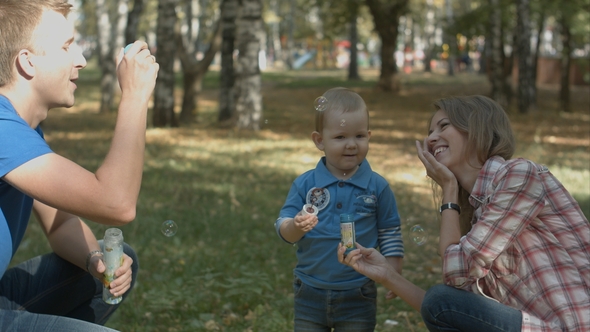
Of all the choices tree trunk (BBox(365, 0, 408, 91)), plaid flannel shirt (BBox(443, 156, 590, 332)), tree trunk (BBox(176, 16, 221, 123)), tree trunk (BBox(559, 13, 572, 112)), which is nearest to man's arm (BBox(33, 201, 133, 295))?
plaid flannel shirt (BBox(443, 156, 590, 332))

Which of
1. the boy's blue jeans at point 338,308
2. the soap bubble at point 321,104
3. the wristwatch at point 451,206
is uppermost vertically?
the soap bubble at point 321,104

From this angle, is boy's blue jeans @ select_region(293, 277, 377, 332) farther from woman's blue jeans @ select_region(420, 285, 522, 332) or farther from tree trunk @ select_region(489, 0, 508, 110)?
tree trunk @ select_region(489, 0, 508, 110)

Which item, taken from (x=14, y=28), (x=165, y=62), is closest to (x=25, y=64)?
(x=14, y=28)

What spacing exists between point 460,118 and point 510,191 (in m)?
0.45

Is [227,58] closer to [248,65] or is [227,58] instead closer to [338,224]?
[248,65]

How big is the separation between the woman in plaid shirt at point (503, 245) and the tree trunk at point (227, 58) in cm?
1329

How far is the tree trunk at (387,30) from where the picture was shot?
2504 centimetres

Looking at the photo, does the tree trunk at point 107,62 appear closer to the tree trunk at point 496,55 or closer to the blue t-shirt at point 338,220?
the tree trunk at point 496,55

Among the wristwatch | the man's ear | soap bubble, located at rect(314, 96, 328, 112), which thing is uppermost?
the man's ear

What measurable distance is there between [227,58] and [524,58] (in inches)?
305

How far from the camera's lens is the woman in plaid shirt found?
288 cm

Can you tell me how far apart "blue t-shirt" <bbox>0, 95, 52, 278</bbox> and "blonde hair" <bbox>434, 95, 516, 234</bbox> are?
5.59 feet

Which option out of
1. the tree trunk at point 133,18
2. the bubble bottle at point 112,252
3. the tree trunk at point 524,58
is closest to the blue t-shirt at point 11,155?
the bubble bottle at point 112,252

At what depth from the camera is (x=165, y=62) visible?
15664 mm
